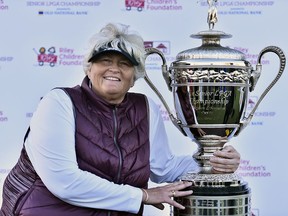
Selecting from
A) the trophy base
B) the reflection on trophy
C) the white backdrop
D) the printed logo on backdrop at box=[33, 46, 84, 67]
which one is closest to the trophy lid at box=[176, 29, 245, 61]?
the reflection on trophy

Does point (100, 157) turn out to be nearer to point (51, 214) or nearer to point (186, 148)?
point (51, 214)

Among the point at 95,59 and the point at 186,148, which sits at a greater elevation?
the point at 95,59

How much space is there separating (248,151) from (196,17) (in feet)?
1.97

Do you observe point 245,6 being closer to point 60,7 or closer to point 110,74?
point 60,7

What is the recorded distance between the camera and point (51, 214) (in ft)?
8.02

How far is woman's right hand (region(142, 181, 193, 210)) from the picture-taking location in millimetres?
2443

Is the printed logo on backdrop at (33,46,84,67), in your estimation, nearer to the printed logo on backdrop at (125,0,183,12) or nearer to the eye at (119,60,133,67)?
the printed logo on backdrop at (125,0,183,12)

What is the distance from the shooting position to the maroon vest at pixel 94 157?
2.43 m

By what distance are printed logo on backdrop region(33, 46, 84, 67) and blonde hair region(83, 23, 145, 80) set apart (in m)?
1.17

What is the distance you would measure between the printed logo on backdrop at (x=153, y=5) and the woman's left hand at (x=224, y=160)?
4.12 feet

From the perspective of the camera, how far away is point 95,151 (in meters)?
2.43

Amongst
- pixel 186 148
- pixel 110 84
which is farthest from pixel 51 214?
pixel 186 148

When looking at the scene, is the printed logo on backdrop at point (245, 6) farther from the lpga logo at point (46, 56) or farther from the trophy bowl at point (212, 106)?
→ the trophy bowl at point (212, 106)

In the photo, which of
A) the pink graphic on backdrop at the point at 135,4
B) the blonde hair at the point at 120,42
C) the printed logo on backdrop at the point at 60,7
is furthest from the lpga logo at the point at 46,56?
the blonde hair at the point at 120,42
